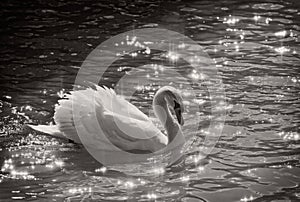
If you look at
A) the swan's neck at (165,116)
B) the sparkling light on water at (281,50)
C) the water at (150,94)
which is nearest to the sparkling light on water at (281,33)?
the water at (150,94)

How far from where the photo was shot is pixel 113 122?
7.81 meters

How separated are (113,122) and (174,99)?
34.3 inches

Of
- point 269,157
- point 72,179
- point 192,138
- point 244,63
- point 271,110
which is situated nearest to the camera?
point 72,179

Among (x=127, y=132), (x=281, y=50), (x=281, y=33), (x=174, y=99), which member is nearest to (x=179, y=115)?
(x=174, y=99)

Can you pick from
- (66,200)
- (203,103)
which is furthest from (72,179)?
(203,103)

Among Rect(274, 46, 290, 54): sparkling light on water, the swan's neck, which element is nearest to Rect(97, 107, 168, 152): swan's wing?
the swan's neck

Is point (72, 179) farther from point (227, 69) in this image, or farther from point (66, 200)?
point (227, 69)

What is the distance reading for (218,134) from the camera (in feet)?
27.8

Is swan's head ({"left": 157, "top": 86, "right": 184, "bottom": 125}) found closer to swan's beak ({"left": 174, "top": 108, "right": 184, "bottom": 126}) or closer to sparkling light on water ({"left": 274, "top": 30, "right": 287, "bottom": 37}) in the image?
swan's beak ({"left": 174, "top": 108, "right": 184, "bottom": 126})

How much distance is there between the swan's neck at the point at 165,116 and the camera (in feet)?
26.8

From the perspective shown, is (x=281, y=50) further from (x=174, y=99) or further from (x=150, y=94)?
(x=174, y=99)

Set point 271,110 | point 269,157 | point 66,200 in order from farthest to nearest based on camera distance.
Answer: point 271,110 → point 269,157 → point 66,200

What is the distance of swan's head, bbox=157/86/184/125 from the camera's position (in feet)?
26.6

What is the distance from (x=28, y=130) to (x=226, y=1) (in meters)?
7.51
